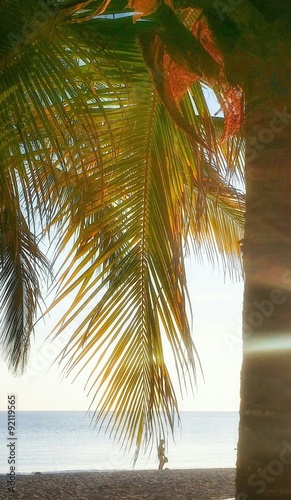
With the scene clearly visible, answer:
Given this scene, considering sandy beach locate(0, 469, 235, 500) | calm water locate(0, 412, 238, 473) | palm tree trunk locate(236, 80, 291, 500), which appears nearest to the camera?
palm tree trunk locate(236, 80, 291, 500)

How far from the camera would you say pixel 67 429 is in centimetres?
6919

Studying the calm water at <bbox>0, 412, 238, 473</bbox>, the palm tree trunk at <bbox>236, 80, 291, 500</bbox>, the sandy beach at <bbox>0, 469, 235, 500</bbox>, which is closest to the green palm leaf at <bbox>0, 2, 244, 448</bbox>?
the palm tree trunk at <bbox>236, 80, 291, 500</bbox>

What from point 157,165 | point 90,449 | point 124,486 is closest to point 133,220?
point 157,165

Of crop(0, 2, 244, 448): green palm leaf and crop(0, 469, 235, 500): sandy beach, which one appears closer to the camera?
crop(0, 2, 244, 448): green palm leaf

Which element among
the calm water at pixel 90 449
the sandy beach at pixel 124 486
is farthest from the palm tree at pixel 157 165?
the calm water at pixel 90 449

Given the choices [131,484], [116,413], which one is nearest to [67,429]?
[131,484]

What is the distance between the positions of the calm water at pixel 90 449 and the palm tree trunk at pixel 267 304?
2730 cm

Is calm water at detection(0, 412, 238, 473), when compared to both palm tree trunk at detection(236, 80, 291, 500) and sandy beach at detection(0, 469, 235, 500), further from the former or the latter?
palm tree trunk at detection(236, 80, 291, 500)

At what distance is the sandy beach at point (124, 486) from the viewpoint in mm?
8866

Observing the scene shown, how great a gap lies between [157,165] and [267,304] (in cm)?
194

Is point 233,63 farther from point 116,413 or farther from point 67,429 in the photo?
point 67,429

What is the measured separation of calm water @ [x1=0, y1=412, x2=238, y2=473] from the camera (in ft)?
132

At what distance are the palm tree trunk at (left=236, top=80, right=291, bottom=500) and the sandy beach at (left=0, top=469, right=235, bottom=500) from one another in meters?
6.20

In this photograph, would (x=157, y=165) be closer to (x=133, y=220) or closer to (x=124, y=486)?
(x=133, y=220)
